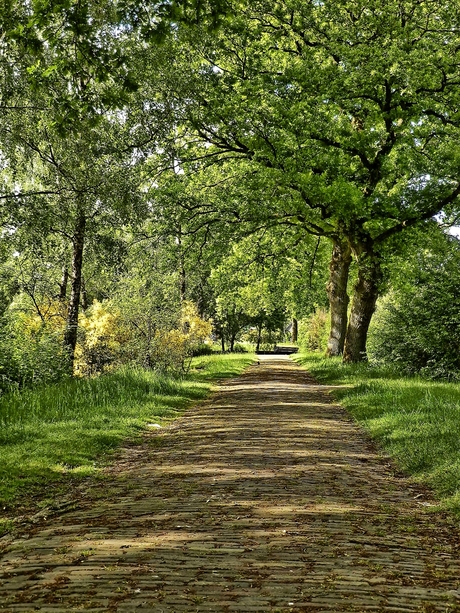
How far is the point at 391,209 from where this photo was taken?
62.7ft

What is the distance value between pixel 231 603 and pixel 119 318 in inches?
618

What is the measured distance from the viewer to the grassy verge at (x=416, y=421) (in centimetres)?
724

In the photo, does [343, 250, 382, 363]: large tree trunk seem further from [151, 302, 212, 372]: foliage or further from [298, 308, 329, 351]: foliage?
[298, 308, 329, 351]: foliage

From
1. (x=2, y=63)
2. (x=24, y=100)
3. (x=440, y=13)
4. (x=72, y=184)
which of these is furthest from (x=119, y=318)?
(x=440, y=13)

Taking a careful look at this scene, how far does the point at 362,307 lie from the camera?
21641mm

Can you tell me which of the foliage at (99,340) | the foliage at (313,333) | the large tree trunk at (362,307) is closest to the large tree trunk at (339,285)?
the large tree trunk at (362,307)

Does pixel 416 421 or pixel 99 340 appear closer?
pixel 416 421

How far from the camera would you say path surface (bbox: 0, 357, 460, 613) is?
375cm

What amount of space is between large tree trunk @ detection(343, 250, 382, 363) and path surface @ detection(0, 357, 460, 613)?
1315 centimetres

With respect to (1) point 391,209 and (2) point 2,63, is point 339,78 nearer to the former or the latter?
(1) point 391,209

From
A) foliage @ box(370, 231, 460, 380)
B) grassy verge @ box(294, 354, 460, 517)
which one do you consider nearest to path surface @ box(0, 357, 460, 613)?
grassy verge @ box(294, 354, 460, 517)

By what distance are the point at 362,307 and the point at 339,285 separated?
4.07 metres

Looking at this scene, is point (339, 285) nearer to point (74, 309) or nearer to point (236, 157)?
point (236, 157)

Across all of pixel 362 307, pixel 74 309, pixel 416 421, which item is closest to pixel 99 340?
pixel 74 309
